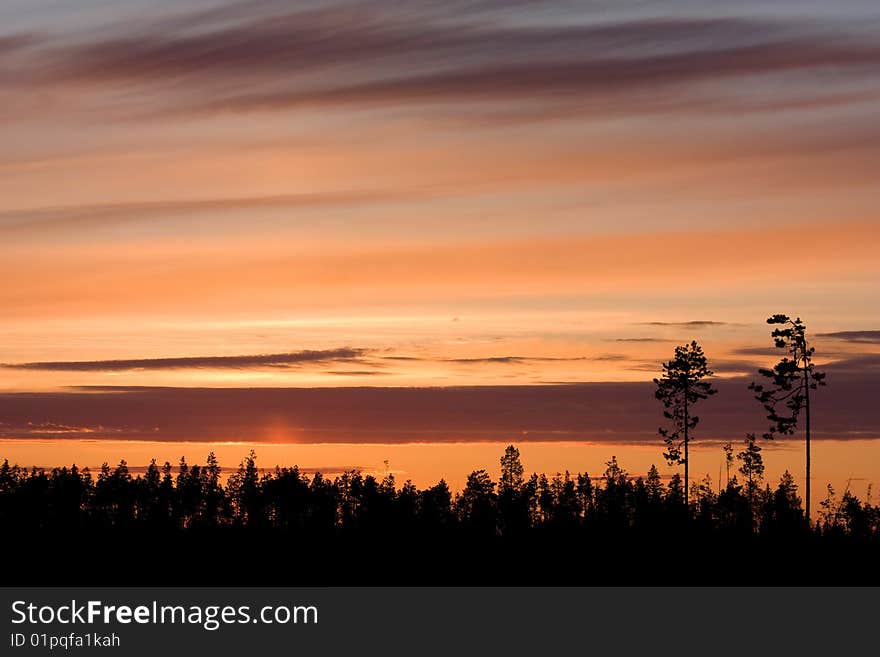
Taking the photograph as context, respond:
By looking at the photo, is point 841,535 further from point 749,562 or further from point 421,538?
point 421,538

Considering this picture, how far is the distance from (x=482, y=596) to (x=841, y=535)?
142 ft

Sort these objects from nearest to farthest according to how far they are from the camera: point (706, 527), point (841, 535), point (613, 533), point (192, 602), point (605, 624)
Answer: point (605, 624)
point (192, 602)
point (841, 535)
point (706, 527)
point (613, 533)

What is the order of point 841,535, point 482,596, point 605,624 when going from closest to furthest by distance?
point 605,624 → point 482,596 → point 841,535

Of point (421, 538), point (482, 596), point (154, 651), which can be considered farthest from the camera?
point (421, 538)

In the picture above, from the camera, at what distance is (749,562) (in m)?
124

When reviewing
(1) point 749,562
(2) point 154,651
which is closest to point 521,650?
(2) point 154,651

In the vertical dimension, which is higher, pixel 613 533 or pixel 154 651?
pixel 613 533

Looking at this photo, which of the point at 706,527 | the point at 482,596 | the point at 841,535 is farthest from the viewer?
the point at 706,527

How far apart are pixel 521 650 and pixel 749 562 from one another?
48.3 metres

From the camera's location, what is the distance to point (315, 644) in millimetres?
87625

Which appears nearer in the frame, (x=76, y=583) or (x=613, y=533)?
(x=76, y=583)

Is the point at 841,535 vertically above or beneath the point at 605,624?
above

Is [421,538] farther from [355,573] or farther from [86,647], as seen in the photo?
[86,647]

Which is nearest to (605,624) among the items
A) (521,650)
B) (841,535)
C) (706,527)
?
(521,650)
